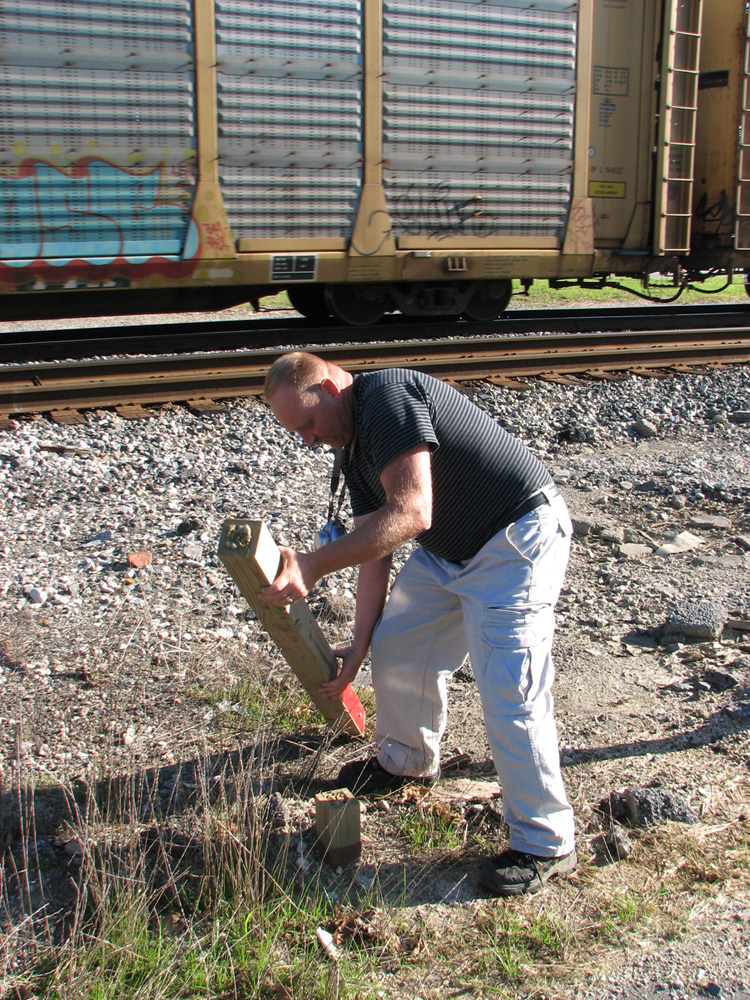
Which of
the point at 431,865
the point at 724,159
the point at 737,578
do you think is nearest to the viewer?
the point at 431,865

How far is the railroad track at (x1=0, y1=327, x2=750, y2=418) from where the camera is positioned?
7066mm

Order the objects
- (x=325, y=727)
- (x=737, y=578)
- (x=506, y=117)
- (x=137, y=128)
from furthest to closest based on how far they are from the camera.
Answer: (x=506, y=117) < (x=137, y=128) < (x=737, y=578) < (x=325, y=727)

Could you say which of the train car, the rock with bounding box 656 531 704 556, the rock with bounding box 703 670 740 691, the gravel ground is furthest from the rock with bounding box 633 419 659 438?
the rock with bounding box 703 670 740 691

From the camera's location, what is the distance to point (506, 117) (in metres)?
9.23

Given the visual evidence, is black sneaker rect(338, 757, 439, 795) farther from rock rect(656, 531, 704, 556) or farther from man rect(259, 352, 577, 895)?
rock rect(656, 531, 704, 556)

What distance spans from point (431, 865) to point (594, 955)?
524 mm

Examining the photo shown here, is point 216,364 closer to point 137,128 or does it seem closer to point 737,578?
point 137,128

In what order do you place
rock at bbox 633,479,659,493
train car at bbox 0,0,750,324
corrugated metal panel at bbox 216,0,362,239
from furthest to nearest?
corrugated metal panel at bbox 216,0,362,239
train car at bbox 0,0,750,324
rock at bbox 633,479,659,493

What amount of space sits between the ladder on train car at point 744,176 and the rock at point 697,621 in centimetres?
763

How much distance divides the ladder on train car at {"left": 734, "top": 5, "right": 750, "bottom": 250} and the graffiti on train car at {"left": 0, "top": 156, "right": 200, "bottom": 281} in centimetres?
618

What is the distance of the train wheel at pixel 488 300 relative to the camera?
10086mm

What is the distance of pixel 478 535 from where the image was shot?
2686mm

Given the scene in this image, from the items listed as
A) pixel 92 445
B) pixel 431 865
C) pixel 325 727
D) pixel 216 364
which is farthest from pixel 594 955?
pixel 216 364

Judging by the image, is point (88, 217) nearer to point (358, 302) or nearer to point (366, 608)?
point (358, 302)
